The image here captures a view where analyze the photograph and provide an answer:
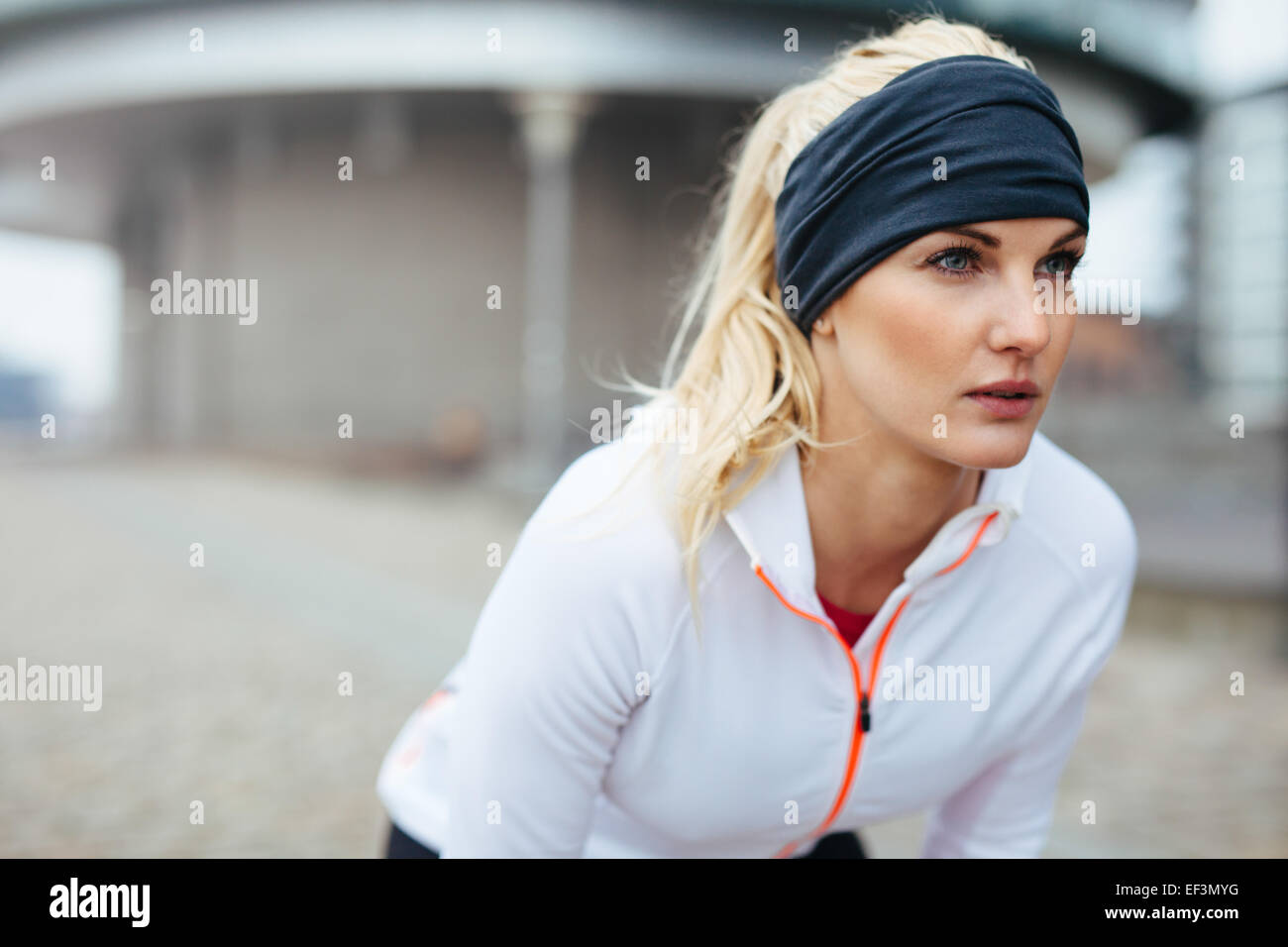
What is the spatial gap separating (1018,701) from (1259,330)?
12.3 m

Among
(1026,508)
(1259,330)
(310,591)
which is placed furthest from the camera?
(1259,330)

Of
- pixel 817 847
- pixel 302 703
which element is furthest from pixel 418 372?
pixel 817 847

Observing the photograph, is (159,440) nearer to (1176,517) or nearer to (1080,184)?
(1176,517)

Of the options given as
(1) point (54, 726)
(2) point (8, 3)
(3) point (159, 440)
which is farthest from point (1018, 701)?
(3) point (159, 440)

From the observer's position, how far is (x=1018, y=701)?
1.83 meters

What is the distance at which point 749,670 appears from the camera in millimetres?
1646

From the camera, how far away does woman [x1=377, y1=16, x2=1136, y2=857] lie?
143 centimetres

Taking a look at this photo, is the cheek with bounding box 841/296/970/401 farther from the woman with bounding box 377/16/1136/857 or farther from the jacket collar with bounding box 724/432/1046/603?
the jacket collar with bounding box 724/432/1046/603

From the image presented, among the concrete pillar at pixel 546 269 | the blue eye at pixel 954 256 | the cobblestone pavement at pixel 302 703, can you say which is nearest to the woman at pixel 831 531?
the blue eye at pixel 954 256

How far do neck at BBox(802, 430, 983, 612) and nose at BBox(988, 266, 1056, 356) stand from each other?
266mm

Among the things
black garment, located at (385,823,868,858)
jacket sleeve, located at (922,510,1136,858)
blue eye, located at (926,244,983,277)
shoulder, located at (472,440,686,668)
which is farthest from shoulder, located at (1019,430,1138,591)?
black garment, located at (385,823,868,858)

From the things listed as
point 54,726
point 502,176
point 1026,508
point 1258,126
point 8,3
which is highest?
point 8,3

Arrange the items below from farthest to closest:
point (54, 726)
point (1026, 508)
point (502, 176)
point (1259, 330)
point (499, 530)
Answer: point (502, 176)
point (1259, 330)
point (499, 530)
point (54, 726)
point (1026, 508)

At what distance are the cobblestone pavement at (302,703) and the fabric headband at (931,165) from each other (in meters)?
2.65
